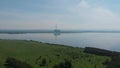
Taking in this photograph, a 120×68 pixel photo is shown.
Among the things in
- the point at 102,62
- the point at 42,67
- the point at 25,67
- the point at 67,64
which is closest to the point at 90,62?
the point at 102,62

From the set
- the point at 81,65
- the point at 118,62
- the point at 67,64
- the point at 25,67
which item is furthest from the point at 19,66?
the point at 118,62

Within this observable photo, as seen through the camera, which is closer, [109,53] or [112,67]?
[112,67]

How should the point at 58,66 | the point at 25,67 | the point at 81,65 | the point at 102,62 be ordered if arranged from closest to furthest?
1. the point at 25,67
2. the point at 58,66
3. the point at 81,65
4. the point at 102,62

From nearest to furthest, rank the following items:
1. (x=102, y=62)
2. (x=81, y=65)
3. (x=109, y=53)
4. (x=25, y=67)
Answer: (x=25, y=67)
(x=81, y=65)
(x=102, y=62)
(x=109, y=53)

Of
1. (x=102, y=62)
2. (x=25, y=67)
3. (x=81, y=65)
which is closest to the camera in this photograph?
(x=25, y=67)

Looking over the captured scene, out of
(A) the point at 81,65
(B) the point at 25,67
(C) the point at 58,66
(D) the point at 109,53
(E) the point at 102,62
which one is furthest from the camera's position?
(D) the point at 109,53

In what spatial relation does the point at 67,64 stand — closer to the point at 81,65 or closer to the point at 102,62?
the point at 81,65

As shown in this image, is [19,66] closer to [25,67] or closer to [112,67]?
[25,67]

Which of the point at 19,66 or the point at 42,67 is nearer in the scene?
the point at 19,66
